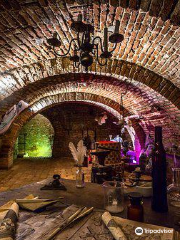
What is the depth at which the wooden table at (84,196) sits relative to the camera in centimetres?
133

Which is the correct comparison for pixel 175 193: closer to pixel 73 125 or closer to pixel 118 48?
pixel 118 48

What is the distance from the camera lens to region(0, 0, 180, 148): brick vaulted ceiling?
2.37m

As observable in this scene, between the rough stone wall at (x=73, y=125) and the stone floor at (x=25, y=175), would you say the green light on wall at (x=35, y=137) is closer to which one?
the rough stone wall at (x=73, y=125)

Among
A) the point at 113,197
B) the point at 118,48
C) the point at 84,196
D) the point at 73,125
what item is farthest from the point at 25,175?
the point at 113,197

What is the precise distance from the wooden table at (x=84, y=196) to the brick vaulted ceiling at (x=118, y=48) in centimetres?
213

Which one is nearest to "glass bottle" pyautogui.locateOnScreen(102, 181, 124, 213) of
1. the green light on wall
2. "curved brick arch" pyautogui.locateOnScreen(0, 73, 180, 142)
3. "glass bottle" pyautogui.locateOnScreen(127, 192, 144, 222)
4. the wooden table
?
the wooden table

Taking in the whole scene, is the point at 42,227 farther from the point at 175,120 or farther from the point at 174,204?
the point at 175,120

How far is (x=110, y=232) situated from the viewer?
111 centimetres

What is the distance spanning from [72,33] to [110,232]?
2.93m

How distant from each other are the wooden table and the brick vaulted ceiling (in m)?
2.13

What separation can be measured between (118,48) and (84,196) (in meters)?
2.80

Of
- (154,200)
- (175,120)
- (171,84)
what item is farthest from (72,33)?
(175,120)

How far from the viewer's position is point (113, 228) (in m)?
1.07

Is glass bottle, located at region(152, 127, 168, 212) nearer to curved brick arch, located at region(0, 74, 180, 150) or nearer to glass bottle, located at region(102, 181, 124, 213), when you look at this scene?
glass bottle, located at region(102, 181, 124, 213)
